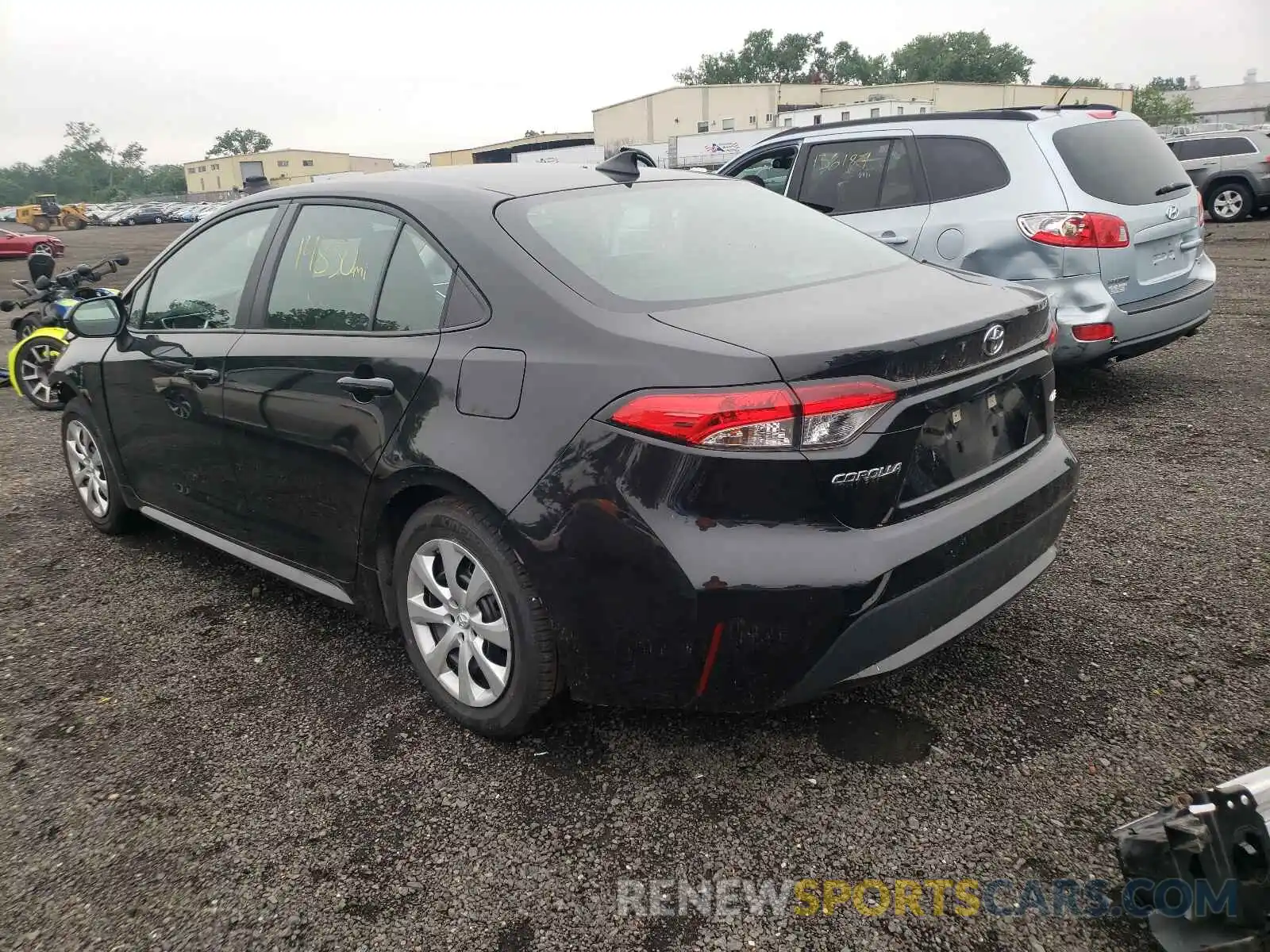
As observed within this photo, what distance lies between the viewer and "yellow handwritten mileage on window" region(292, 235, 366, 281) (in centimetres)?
293

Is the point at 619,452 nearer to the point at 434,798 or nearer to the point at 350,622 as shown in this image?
the point at 434,798

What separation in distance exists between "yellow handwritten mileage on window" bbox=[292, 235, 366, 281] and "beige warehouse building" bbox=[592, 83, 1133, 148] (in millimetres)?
62887

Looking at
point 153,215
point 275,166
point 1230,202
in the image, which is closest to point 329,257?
point 1230,202

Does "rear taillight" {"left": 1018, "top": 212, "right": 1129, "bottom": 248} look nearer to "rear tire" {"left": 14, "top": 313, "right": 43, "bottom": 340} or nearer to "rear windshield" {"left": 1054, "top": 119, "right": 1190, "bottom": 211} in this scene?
"rear windshield" {"left": 1054, "top": 119, "right": 1190, "bottom": 211}

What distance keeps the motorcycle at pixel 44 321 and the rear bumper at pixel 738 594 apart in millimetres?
6770

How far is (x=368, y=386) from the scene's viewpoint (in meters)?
2.68

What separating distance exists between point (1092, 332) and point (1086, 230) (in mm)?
567

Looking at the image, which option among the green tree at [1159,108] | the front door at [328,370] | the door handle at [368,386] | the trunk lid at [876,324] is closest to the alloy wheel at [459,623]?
the front door at [328,370]

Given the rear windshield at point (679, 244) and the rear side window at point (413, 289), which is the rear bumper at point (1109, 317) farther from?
the rear side window at point (413, 289)

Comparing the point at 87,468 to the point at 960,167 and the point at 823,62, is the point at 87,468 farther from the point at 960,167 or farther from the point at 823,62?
the point at 823,62

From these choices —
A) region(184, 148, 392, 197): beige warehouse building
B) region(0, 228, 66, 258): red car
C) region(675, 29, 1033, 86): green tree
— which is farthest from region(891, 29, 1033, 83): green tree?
region(0, 228, 66, 258): red car

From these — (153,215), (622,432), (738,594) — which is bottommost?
(738,594)

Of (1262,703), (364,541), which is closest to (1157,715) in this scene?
(1262,703)

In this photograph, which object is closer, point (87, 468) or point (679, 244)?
point (679, 244)
